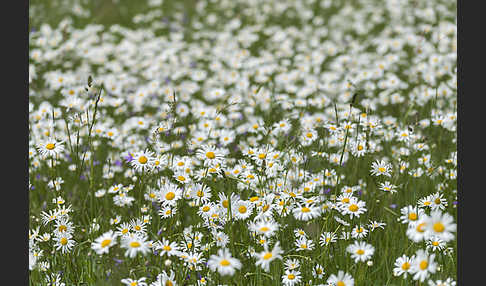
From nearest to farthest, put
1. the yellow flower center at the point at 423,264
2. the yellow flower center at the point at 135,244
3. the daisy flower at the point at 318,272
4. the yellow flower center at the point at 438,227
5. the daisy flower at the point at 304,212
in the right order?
the yellow flower center at the point at 438,227, the yellow flower center at the point at 423,264, the yellow flower center at the point at 135,244, the daisy flower at the point at 304,212, the daisy flower at the point at 318,272

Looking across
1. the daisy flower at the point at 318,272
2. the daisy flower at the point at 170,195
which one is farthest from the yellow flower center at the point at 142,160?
the daisy flower at the point at 318,272

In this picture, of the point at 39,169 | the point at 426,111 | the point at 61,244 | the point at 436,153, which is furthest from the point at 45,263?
the point at 426,111

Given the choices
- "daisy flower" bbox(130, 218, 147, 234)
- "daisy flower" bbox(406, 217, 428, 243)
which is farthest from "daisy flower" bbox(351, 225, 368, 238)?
"daisy flower" bbox(130, 218, 147, 234)

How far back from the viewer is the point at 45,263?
3.43 meters

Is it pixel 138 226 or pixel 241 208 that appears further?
pixel 138 226

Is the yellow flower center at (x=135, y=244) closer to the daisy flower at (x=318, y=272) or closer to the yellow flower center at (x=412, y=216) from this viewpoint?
the daisy flower at (x=318, y=272)

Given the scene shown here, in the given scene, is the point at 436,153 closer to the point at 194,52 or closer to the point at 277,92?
the point at 277,92

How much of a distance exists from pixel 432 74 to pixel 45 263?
519 centimetres

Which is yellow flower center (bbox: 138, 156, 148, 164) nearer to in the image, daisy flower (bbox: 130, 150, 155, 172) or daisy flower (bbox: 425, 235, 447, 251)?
daisy flower (bbox: 130, 150, 155, 172)

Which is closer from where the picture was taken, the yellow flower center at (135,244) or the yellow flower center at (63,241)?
the yellow flower center at (135,244)

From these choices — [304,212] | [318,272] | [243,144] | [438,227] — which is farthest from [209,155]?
[438,227]

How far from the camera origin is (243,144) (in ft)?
16.2

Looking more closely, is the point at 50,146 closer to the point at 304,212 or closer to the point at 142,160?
the point at 142,160

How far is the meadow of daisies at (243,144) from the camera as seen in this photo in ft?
10.5
